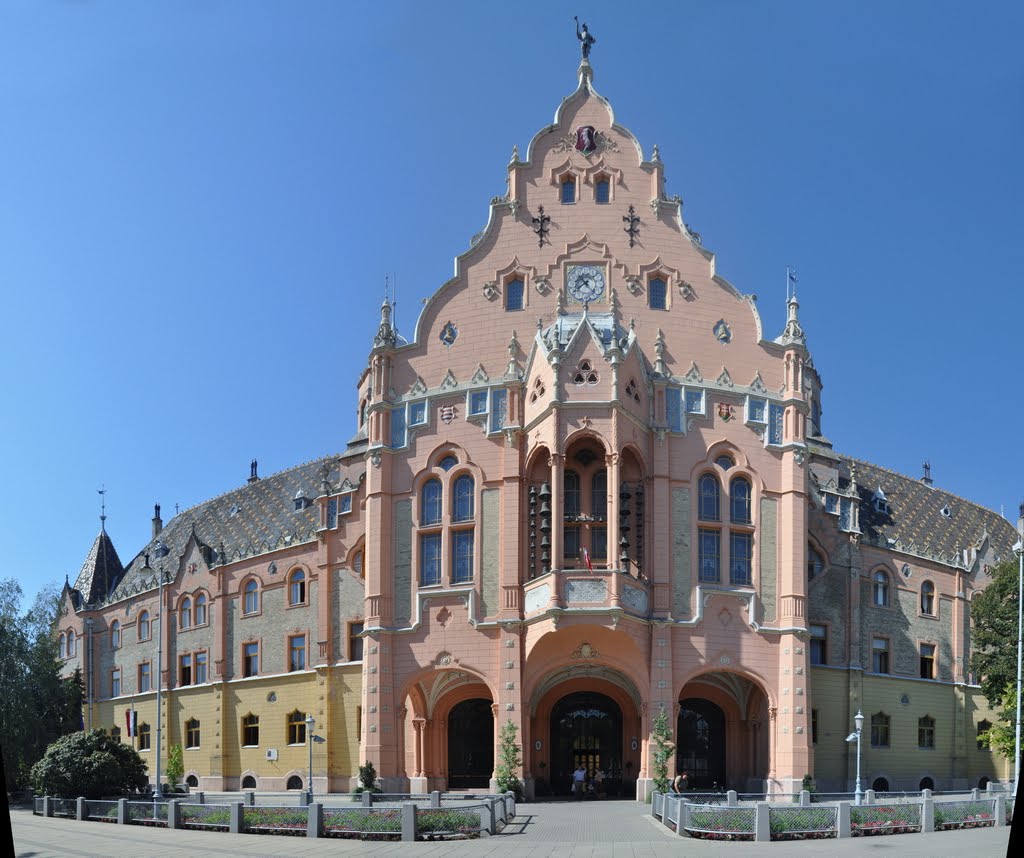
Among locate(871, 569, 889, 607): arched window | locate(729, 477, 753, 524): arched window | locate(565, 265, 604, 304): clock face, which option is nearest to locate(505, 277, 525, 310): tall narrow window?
locate(565, 265, 604, 304): clock face

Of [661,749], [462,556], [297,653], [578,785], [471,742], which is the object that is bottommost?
[578,785]

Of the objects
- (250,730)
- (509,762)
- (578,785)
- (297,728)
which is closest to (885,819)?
(509,762)

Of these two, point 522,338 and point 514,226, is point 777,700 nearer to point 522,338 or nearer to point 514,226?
point 522,338

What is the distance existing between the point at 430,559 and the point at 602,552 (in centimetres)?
722

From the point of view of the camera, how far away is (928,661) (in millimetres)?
58125

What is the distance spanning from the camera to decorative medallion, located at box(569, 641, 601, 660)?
148 ft

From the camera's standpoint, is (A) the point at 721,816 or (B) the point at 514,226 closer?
(A) the point at 721,816

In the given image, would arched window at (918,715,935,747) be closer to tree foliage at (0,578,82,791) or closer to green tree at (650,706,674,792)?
green tree at (650,706,674,792)

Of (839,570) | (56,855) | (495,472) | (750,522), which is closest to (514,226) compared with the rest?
(495,472)

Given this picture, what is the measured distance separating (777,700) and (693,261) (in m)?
18.7

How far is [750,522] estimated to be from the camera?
47.9 metres

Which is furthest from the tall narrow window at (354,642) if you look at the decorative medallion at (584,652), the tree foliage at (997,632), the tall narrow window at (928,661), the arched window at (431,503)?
the tree foliage at (997,632)

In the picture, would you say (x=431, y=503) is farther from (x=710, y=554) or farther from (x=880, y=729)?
(x=880, y=729)

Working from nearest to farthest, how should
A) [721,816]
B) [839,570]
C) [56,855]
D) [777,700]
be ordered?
[56,855] → [721,816] → [777,700] → [839,570]
